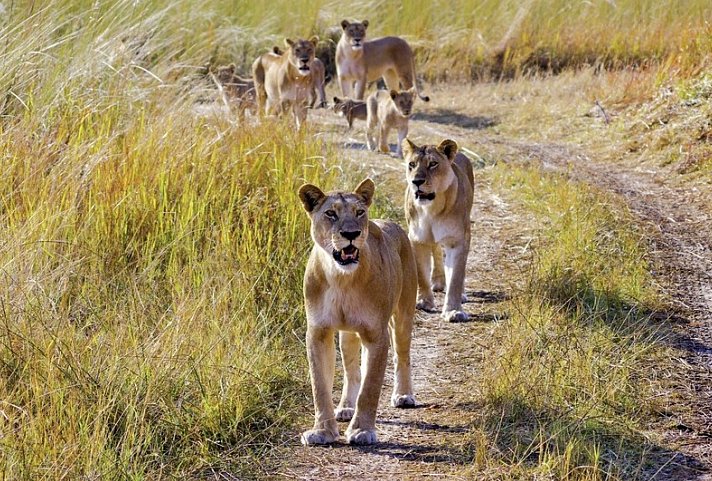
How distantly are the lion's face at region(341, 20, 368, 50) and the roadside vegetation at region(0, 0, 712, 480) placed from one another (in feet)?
15.1

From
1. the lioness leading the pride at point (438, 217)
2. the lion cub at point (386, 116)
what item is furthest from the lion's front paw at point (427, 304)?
the lion cub at point (386, 116)

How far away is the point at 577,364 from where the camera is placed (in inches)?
218

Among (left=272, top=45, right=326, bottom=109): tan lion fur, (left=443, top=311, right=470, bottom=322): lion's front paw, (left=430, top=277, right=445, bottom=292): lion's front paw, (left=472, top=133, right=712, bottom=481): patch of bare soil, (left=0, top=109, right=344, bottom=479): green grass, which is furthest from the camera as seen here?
(left=272, top=45, right=326, bottom=109): tan lion fur

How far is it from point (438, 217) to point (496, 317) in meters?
0.66

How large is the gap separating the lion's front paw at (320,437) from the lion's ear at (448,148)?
2.51 metres

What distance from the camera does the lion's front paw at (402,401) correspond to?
17.5ft

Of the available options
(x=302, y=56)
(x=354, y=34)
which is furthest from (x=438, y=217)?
(x=354, y=34)

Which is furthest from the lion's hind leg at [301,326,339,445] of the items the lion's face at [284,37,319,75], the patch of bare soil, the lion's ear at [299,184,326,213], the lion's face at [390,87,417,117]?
the lion's face at [284,37,319,75]

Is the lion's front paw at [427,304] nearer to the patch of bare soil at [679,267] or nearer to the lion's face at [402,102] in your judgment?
the patch of bare soil at [679,267]

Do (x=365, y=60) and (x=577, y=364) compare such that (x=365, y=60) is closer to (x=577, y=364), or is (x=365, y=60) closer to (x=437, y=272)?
(x=437, y=272)

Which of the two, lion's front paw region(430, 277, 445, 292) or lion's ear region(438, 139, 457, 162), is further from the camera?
lion's front paw region(430, 277, 445, 292)

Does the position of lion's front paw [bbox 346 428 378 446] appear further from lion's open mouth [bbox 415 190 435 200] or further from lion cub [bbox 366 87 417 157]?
lion cub [bbox 366 87 417 157]

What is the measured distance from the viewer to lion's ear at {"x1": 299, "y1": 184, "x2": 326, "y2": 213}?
4.91 m

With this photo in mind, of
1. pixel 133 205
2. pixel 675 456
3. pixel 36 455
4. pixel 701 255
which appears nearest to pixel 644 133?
pixel 701 255
